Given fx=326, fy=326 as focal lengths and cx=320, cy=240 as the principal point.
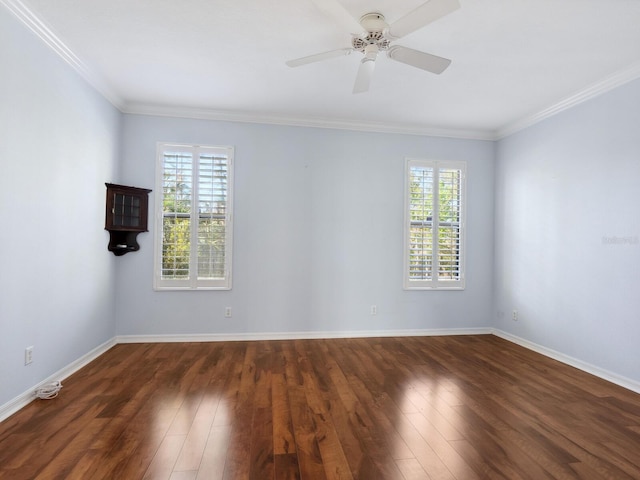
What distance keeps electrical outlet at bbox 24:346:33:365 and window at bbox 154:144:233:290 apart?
1.61 meters

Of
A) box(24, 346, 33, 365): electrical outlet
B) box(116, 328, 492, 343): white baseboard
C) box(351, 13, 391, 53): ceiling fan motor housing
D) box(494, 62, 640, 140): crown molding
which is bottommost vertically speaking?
box(116, 328, 492, 343): white baseboard

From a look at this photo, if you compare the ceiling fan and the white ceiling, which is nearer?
the ceiling fan

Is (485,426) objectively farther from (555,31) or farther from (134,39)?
(134,39)

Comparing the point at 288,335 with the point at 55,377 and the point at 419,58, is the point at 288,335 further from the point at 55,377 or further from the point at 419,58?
the point at 419,58

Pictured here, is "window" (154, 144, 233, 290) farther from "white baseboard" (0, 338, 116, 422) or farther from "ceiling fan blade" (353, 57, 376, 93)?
"ceiling fan blade" (353, 57, 376, 93)

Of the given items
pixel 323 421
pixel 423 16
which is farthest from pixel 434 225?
pixel 323 421

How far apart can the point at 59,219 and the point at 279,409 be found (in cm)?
257

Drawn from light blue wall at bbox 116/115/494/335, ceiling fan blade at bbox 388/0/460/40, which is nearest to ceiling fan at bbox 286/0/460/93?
ceiling fan blade at bbox 388/0/460/40

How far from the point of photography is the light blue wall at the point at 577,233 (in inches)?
123

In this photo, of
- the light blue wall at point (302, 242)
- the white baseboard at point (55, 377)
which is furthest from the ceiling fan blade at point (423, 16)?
the white baseboard at point (55, 377)

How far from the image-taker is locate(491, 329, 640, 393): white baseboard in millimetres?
3064

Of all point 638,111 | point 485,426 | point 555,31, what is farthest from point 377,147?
point 485,426

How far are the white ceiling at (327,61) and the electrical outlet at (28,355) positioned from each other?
101 inches

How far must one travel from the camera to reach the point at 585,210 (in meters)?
3.57
